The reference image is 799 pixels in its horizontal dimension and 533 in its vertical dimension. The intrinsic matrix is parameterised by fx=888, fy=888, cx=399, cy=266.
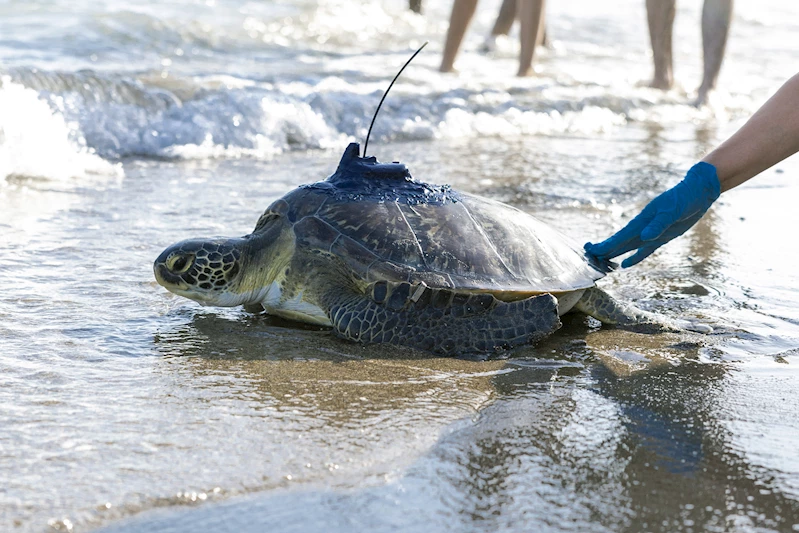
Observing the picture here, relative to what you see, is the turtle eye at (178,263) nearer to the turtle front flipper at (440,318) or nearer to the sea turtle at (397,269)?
the sea turtle at (397,269)

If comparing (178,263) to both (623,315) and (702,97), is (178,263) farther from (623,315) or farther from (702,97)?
(702,97)

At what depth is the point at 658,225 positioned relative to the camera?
3.01 m

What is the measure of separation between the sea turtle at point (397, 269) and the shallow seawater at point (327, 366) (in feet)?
0.28

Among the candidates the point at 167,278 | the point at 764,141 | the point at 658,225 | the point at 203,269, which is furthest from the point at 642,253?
the point at 167,278

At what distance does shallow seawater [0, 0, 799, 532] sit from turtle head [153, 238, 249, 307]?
→ 0.10 m

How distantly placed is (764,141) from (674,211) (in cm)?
36

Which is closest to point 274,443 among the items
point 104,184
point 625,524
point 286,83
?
point 625,524

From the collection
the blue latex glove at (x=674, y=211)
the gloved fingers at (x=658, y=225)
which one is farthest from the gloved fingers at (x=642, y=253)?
the gloved fingers at (x=658, y=225)

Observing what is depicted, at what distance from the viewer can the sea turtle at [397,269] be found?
112 inches

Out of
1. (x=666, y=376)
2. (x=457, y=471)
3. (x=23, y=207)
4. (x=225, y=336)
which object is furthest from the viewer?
(x=23, y=207)

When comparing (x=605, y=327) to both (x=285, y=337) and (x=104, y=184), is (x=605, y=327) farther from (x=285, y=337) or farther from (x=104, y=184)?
(x=104, y=184)

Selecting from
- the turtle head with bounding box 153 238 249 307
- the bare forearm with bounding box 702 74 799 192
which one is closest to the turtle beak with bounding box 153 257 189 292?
the turtle head with bounding box 153 238 249 307

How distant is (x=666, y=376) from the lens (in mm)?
2631

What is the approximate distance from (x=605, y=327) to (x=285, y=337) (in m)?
1.14
